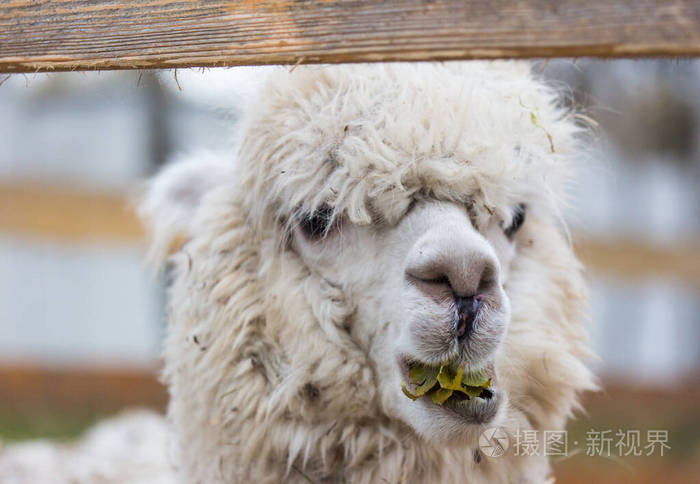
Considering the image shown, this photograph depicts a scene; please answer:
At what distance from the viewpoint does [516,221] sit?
2316mm

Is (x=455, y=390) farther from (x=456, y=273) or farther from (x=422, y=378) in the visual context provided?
(x=456, y=273)

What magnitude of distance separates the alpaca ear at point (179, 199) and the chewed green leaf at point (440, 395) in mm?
1338

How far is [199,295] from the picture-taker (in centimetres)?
243

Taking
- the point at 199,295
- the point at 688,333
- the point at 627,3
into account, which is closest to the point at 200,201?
the point at 199,295

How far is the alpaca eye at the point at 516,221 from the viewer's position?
2.29 meters

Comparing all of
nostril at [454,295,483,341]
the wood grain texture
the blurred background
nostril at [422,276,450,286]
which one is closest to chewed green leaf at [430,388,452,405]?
nostril at [454,295,483,341]

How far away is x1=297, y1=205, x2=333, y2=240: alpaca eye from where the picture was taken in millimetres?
2188

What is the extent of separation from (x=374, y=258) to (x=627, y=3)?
3.30 feet

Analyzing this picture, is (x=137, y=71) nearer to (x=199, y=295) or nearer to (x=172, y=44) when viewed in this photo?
(x=172, y=44)

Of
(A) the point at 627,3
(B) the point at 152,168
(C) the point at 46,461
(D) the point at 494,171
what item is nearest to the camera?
(A) the point at 627,3

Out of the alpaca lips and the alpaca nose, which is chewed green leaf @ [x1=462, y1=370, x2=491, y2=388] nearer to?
the alpaca lips

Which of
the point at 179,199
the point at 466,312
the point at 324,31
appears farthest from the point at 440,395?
the point at 179,199
